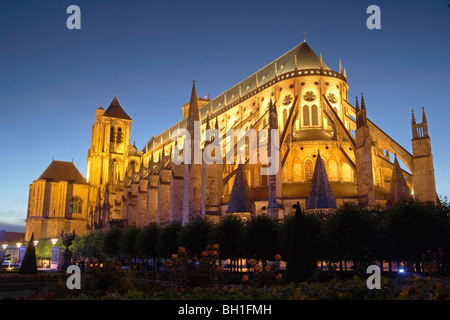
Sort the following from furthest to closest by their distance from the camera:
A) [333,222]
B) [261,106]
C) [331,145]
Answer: [261,106], [331,145], [333,222]

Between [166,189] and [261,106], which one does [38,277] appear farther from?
[261,106]

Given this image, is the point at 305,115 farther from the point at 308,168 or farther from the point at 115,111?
the point at 115,111

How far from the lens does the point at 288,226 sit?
941 inches

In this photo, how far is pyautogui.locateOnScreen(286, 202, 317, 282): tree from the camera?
14836 mm

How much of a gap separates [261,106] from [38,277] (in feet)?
103

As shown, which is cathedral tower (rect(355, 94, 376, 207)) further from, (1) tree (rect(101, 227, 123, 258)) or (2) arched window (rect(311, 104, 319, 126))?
(1) tree (rect(101, 227, 123, 258))

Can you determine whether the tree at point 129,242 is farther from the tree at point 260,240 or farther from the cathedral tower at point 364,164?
the cathedral tower at point 364,164

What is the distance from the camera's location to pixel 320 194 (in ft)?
104

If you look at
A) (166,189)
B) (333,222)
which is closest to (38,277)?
(333,222)

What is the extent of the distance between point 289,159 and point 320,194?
8.49m

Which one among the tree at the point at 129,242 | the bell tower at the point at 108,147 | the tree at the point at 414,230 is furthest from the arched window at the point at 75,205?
the tree at the point at 414,230

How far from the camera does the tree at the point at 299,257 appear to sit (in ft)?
48.7

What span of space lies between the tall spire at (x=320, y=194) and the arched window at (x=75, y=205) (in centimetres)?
5329

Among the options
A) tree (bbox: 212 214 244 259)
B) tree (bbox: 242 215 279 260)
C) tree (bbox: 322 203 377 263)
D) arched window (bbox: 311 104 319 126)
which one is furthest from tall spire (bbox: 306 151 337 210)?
arched window (bbox: 311 104 319 126)
